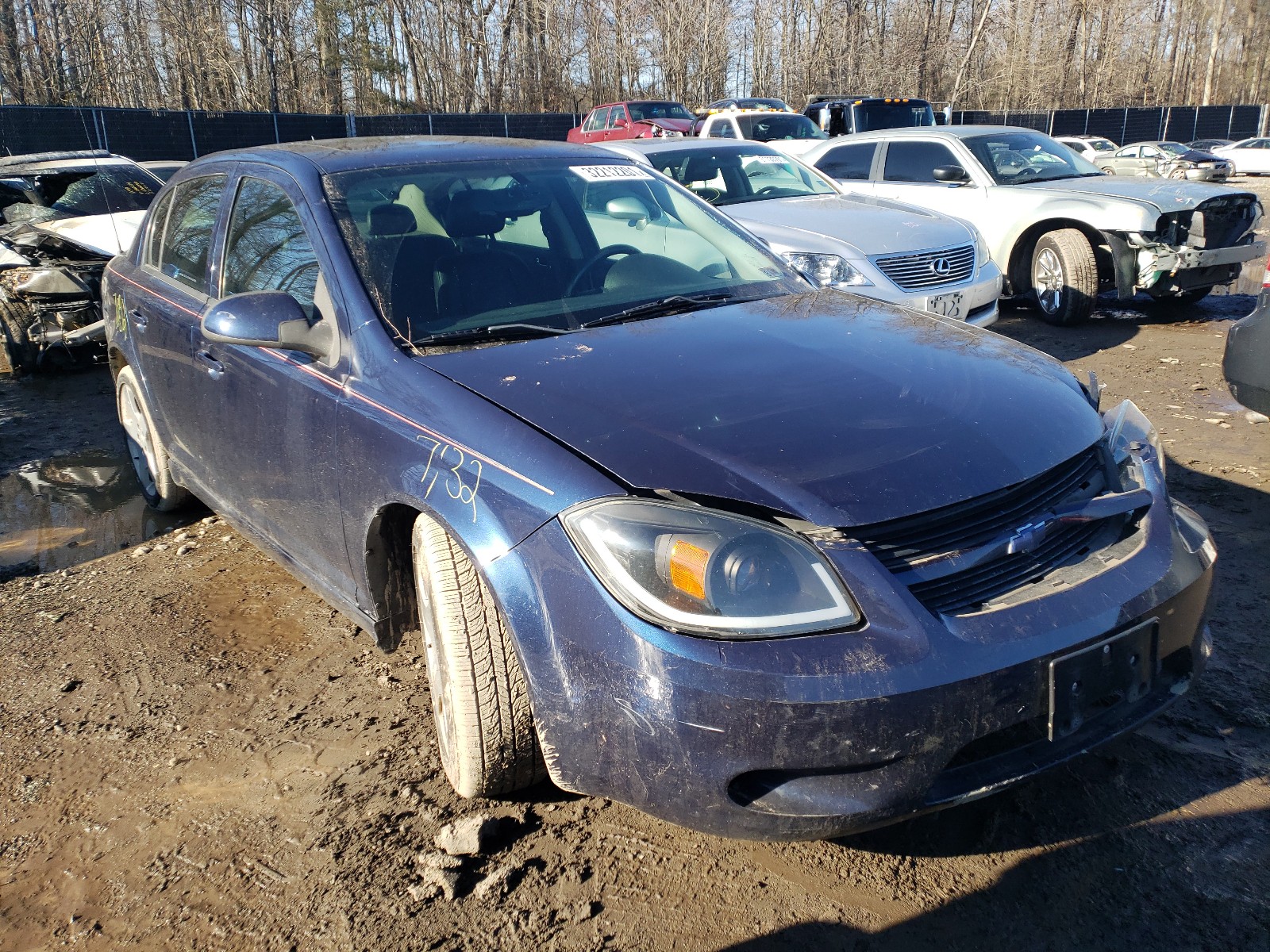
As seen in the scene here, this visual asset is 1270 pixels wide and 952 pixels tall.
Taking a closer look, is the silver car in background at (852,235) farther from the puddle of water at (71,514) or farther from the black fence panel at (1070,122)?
the black fence panel at (1070,122)

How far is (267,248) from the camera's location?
3277 millimetres

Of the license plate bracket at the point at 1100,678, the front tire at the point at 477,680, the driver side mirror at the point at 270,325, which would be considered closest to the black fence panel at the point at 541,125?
the driver side mirror at the point at 270,325

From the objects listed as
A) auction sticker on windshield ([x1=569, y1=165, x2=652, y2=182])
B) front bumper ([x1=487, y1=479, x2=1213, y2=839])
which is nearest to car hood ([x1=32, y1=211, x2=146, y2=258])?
auction sticker on windshield ([x1=569, y1=165, x2=652, y2=182])

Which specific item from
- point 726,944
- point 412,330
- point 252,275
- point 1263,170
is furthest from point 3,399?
point 1263,170

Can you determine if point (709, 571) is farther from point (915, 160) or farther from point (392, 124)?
point (392, 124)

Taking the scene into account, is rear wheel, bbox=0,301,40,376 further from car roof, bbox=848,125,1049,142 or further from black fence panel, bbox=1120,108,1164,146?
black fence panel, bbox=1120,108,1164,146

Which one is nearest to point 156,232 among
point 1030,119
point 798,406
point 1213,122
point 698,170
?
point 798,406

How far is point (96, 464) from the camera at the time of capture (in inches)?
232

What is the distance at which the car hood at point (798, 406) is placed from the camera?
2.10m

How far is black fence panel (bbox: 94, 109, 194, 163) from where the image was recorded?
1961 centimetres

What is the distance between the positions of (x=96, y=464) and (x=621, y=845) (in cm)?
480

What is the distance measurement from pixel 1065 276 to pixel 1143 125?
3598 cm

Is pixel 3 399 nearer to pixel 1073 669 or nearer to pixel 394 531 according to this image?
pixel 394 531

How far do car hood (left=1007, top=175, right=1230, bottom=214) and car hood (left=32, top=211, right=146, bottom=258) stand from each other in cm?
758
